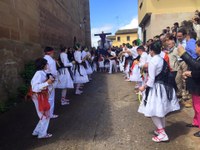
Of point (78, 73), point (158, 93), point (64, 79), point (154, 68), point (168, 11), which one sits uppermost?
point (168, 11)

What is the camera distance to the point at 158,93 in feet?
14.4

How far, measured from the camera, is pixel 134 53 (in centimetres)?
936

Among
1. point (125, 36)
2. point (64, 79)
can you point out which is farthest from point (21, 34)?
point (125, 36)

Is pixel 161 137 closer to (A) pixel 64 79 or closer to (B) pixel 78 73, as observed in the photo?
(A) pixel 64 79

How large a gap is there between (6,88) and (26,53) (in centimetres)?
219

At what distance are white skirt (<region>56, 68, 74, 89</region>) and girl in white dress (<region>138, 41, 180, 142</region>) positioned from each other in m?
Result: 3.71

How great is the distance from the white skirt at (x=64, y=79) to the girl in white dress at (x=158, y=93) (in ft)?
12.2

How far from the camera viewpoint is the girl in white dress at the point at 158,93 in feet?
14.2

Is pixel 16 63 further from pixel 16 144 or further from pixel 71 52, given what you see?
pixel 16 144

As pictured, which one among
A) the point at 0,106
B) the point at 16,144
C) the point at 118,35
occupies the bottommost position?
the point at 16,144

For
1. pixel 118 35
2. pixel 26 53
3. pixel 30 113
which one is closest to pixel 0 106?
pixel 30 113

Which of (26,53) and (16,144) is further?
(26,53)

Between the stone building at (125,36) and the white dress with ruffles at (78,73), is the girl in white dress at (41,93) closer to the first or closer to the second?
the white dress with ruffles at (78,73)

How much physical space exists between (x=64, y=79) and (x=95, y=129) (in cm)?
291
